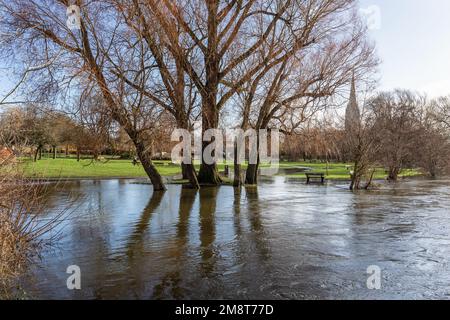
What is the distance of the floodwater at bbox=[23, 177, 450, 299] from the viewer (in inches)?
247

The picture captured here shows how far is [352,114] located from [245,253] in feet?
69.1

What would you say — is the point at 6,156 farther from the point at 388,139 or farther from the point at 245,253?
the point at 388,139

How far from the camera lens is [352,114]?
89.8ft

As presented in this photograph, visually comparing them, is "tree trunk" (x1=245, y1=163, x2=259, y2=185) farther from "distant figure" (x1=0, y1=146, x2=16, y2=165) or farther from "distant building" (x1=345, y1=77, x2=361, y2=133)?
"distant figure" (x1=0, y1=146, x2=16, y2=165)

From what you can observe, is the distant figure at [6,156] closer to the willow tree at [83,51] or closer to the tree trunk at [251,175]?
the willow tree at [83,51]

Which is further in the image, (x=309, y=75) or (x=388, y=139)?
(x=388, y=139)

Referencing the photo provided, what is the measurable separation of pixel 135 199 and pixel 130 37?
7054 mm

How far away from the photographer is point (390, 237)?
403 inches

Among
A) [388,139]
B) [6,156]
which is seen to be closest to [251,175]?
[388,139]

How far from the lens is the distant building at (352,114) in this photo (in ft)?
82.6

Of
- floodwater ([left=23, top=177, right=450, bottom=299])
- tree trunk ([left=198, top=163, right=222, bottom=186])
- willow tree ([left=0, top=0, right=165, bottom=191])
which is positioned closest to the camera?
floodwater ([left=23, top=177, right=450, bottom=299])

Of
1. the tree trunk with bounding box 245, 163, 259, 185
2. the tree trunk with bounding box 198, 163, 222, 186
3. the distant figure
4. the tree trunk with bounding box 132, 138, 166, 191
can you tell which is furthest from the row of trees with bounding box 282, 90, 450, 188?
the distant figure

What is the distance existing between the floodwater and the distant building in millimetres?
10606
